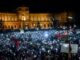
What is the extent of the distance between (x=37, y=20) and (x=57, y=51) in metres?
54.6

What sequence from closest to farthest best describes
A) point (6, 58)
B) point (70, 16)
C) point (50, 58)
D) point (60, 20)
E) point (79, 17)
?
point (50, 58) → point (6, 58) → point (79, 17) → point (70, 16) → point (60, 20)

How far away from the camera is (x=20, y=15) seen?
73.2 meters

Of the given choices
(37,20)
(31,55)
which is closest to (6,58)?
(31,55)

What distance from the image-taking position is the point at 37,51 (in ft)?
62.3

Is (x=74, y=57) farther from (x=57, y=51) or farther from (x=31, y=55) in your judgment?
(x=31, y=55)

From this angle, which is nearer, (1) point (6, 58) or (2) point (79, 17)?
(1) point (6, 58)

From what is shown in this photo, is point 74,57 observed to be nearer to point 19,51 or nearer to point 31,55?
point 31,55

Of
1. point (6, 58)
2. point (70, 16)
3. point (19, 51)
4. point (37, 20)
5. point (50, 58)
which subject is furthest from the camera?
point (37, 20)

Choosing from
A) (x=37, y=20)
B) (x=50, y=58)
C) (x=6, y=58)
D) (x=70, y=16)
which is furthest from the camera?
(x=37, y=20)

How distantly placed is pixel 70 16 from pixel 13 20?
3483 cm

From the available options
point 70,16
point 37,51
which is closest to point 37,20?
point 70,16

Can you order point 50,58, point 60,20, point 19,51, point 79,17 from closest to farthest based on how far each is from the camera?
point 50,58, point 19,51, point 79,17, point 60,20

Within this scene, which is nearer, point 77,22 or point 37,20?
point 77,22

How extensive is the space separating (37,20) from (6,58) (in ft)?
182
